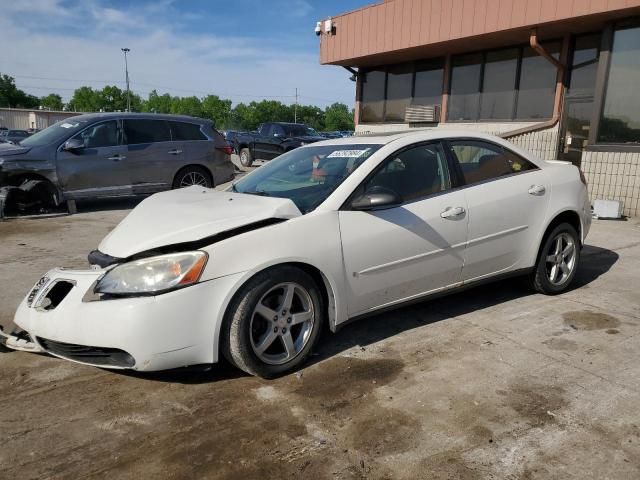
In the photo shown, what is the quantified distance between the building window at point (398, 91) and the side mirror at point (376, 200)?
12.6 metres

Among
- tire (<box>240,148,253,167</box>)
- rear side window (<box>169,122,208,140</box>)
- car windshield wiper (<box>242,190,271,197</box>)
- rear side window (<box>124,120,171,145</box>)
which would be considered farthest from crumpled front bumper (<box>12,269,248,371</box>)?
tire (<box>240,148,253,167</box>)

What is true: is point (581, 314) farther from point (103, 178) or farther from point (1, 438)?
point (103, 178)

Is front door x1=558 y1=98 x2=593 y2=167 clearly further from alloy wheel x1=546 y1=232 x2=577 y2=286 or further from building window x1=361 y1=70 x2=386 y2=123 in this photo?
alloy wheel x1=546 y1=232 x2=577 y2=286

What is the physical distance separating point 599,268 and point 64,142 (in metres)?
8.04

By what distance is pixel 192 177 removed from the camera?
9859mm

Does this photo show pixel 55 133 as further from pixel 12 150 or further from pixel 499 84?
pixel 499 84

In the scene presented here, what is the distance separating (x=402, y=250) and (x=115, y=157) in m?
6.89

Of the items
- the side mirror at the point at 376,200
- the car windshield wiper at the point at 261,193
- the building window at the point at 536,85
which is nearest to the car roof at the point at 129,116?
the car windshield wiper at the point at 261,193

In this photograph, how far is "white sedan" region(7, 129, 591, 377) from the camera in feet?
9.39

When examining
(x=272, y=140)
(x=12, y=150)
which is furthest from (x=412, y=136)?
(x=272, y=140)

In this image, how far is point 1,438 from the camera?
256 cm

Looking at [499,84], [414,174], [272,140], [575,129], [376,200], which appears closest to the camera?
[376,200]

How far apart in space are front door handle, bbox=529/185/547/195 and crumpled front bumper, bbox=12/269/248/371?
108 inches

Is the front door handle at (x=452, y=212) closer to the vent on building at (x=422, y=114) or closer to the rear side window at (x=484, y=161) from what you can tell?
the rear side window at (x=484, y=161)
